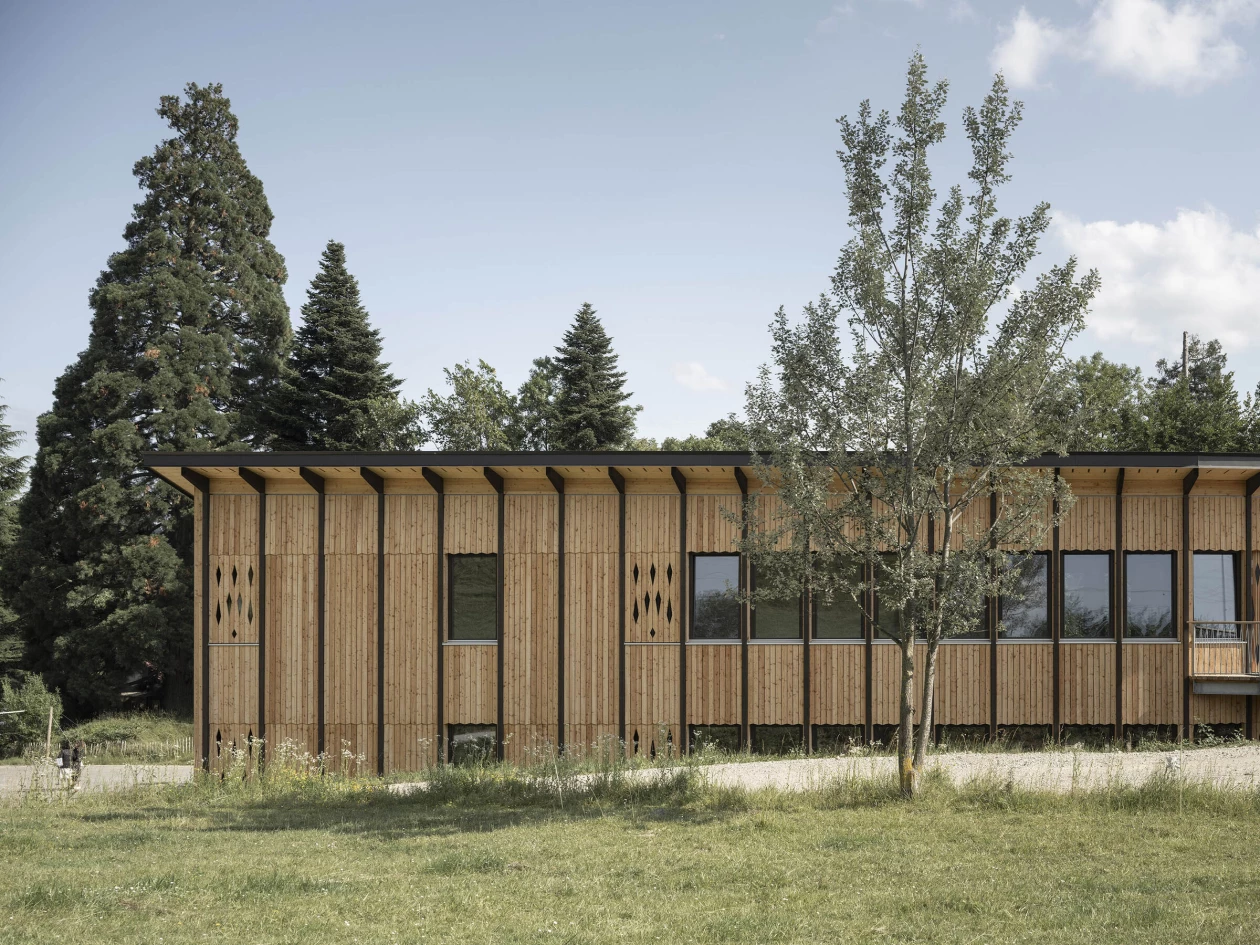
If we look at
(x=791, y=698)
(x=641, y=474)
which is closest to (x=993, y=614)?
(x=791, y=698)

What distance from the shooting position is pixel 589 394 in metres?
47.2

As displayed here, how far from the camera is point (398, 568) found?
19984 mm

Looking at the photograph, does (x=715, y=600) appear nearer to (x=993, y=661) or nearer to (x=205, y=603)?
(x=993, y=661)

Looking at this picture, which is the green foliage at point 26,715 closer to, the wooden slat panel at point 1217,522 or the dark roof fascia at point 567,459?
the dark roof fascia at point 567,459

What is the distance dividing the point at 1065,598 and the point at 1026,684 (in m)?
1.70

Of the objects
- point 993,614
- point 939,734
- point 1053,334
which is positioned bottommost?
point 939,734

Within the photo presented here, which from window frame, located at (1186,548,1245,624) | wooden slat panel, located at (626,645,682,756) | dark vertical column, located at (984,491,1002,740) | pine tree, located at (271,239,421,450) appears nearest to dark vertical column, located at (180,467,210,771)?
wooden slat panel, located at (626,645,682,756)

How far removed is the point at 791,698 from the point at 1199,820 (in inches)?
334

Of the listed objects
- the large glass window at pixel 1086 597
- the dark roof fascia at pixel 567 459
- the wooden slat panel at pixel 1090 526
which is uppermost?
the dark roof fascia at pixel 567 459

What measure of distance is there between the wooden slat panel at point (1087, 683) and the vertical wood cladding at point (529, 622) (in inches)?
355

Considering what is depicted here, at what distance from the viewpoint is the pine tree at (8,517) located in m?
36.5

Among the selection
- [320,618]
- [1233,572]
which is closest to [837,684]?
[1233,572]

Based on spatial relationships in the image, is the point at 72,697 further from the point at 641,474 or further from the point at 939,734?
the point at 939,734

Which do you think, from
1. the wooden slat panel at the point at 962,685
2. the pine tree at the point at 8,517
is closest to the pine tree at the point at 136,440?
the pine tree at the point at 8,517
